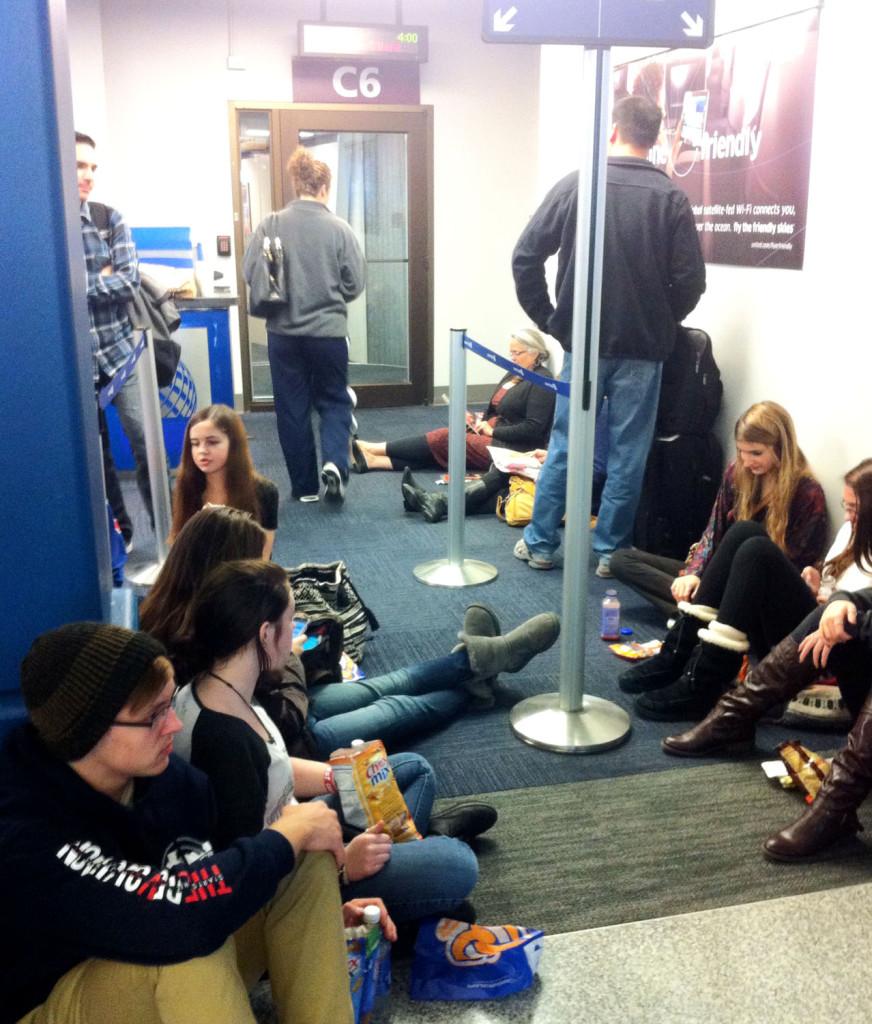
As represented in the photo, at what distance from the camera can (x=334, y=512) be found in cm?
484

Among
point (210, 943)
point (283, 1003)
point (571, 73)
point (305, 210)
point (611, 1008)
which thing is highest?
point (571, 73)

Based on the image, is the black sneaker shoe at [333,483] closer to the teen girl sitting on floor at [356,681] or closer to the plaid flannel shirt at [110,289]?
the plaid flannel shirt at [110,289]

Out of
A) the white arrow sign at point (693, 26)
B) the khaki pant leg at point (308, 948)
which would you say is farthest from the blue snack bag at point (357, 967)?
the white arrow sign at point (693, 26)

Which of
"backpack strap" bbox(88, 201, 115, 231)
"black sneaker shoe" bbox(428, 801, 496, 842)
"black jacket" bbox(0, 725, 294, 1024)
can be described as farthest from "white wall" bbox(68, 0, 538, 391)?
"black jacket" bbox(0, 725, 294, 1024)

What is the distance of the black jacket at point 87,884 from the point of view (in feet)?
3.84

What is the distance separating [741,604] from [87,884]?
190 cm

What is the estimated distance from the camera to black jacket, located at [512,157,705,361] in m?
3.66

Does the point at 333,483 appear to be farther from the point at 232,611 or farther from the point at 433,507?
the point at 232,611

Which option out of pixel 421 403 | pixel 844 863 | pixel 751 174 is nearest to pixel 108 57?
pixel 421 403

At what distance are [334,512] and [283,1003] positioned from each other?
11.3ft

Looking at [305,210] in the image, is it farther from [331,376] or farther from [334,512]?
[334,512]

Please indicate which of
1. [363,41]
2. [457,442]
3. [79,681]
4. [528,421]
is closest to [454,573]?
[457,442]

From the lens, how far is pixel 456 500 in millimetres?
3914

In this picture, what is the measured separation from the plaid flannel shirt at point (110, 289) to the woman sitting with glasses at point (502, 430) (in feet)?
5.86
